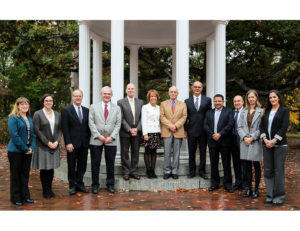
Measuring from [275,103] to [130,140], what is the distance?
305 centimetres

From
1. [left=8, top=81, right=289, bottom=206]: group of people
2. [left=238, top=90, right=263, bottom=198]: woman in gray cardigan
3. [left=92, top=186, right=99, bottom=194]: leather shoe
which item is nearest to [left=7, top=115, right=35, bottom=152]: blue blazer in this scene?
[left=8, top=81, right=289, bottom=206]: group of people

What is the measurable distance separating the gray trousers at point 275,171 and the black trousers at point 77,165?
11.9 feet

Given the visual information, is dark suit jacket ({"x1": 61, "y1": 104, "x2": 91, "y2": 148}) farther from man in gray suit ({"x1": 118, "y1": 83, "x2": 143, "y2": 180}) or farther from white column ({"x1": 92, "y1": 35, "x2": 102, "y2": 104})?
white column ({"x1": 92, "y1": 35, "x2": 102, "y2": 104})

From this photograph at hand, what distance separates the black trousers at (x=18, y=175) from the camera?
5152mm

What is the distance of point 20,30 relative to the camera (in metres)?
12.4

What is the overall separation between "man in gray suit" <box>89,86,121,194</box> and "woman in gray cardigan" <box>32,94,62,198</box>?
0.72m

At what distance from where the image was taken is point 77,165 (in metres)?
5.98

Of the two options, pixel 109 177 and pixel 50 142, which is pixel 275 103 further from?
pixel 50 142

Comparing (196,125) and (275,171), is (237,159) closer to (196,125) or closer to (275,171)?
(275,171)

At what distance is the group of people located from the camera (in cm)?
524

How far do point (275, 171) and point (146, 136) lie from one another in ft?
8.56

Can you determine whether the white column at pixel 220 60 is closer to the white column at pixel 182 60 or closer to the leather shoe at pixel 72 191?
the white column at pixel 182 60

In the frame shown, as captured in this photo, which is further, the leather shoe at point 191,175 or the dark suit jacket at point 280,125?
the leather shoe at point 191,175

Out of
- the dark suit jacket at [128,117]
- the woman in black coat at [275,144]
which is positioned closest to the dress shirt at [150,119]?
the dark suit jacket at [128,117]
